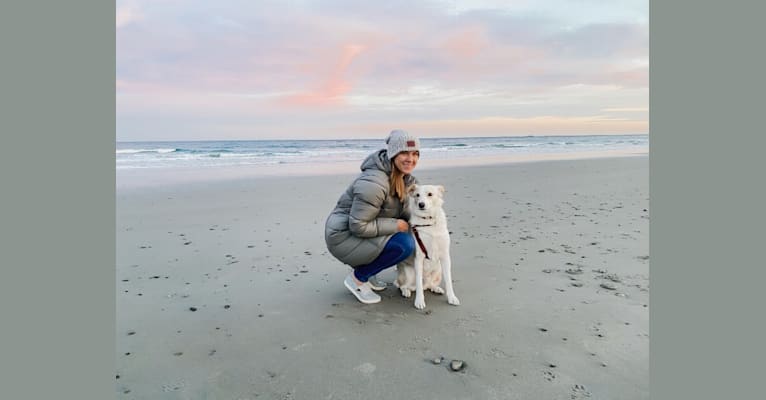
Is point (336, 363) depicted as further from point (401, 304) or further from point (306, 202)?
point (306, 202)

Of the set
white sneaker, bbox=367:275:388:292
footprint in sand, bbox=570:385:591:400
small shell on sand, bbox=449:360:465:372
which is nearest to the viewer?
footprint in sand, bbox=570:385:591:400

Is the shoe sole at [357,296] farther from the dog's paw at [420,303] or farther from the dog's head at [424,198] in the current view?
the dog's head at [424,198]

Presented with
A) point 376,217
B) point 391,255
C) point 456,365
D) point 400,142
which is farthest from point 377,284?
point 456,365

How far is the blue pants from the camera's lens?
3.76 metres

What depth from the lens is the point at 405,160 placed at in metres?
3.58

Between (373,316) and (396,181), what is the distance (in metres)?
1.16

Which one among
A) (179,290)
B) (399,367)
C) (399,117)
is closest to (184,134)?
(399,117)

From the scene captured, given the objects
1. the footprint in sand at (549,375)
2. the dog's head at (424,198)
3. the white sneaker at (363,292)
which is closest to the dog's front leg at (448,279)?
the dog's head at (424,198)

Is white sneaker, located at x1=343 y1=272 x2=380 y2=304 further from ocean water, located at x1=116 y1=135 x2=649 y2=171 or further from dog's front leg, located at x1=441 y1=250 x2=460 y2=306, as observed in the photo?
ocean water, located at x1=116 y1=135 x2=649 y2=171

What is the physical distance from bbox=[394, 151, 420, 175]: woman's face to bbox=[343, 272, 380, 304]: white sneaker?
3.78ft

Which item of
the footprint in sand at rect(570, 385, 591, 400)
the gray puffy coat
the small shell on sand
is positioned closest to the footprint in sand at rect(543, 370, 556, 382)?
the footprint in sand at rect(570, 385, 591, 400)

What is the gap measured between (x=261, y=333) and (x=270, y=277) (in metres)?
1.24

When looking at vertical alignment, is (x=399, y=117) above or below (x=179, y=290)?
above

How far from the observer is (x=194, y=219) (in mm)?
6984
